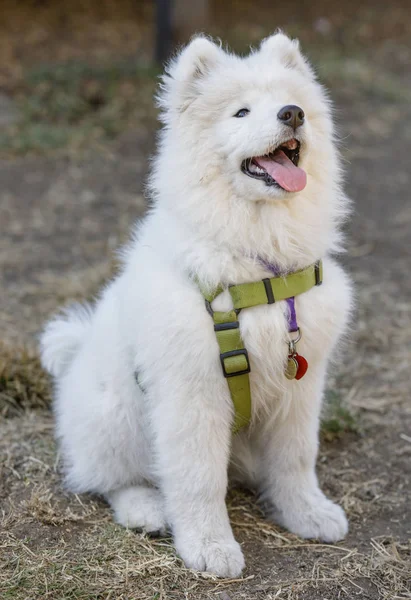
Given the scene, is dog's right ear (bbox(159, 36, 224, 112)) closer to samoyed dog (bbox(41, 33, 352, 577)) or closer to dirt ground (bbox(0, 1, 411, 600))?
samoyed dog (bbox(41, 33, 352, 577))

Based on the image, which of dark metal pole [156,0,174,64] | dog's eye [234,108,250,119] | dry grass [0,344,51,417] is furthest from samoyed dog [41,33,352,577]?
dark metal pole [156,0,174,64]

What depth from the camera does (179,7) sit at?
342 inches

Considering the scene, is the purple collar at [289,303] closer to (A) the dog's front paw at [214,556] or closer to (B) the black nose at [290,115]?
(B) the black nose at [290,115]

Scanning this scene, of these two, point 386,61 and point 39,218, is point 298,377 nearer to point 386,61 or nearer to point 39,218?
point 39,218

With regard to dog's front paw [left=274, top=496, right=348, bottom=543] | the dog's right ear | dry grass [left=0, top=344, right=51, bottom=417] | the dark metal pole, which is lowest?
dog's front paw [left=274, top=496, right=348, bottom=543]

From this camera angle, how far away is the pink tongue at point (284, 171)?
285cm

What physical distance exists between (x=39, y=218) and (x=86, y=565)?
13.5 ft

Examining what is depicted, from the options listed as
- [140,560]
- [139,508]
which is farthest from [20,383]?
[140,560]

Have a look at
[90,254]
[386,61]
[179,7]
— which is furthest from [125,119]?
[386,61]

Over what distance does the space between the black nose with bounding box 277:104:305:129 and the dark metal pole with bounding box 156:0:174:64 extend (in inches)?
246

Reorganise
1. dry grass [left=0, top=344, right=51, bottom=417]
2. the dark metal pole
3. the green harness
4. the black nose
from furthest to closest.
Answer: the dark metal pole
dry grass [left=0, top=344, right=51, bottom=417]
the green harness
the black nose

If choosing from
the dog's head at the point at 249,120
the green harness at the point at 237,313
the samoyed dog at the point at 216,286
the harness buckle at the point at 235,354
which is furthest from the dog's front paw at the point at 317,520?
the dog's head at the point at 249,120

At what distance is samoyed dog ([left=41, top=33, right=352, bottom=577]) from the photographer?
115 inches

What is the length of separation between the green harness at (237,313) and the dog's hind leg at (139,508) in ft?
2.06
